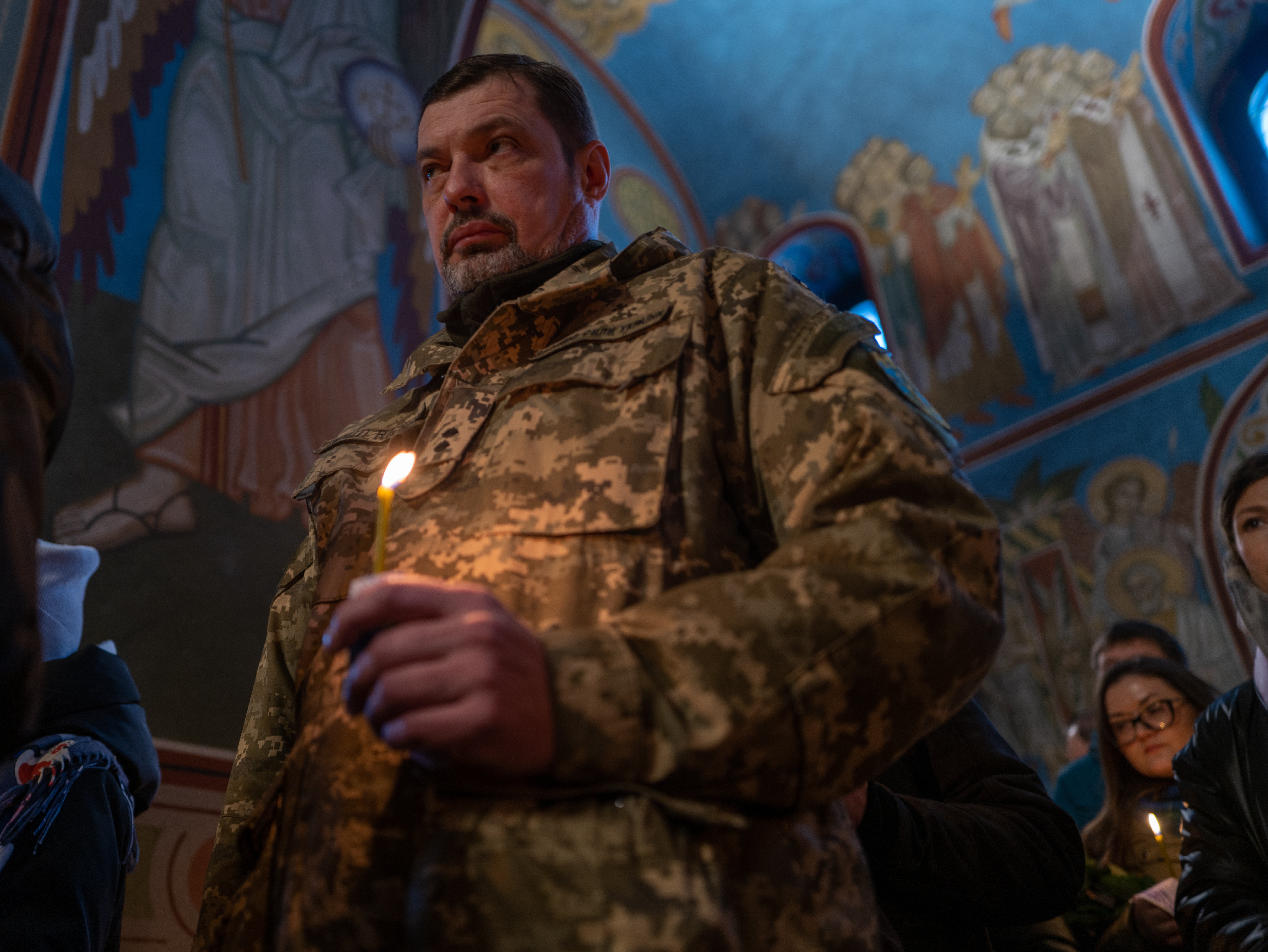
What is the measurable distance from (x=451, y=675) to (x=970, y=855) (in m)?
1.29

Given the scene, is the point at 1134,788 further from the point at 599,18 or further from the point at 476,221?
the point at 599,18

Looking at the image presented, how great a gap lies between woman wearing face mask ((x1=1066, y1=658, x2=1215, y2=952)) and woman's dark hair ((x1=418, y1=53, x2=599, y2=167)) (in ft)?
7.85

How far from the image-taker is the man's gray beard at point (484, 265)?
1604 mm

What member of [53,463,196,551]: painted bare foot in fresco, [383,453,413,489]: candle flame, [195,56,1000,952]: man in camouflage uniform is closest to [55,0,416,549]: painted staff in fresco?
[53,463,196,551]: painted bare foot in fresco

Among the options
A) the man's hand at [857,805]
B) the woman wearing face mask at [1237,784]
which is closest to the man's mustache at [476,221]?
the man's hand at [857,805]

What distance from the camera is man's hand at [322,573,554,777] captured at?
2.67 ft

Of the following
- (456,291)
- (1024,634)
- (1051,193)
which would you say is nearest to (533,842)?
(456,291)

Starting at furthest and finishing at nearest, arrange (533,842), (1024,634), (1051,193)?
(1051,193) < (1024,634) < (533,842)

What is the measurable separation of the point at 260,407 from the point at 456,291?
344 cm

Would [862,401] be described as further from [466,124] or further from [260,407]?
[260,407]

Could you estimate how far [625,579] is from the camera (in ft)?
3.53

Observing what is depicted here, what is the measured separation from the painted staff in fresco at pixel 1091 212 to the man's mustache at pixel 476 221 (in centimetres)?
810

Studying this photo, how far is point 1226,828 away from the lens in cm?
244

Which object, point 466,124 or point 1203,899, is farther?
point 1203,899
